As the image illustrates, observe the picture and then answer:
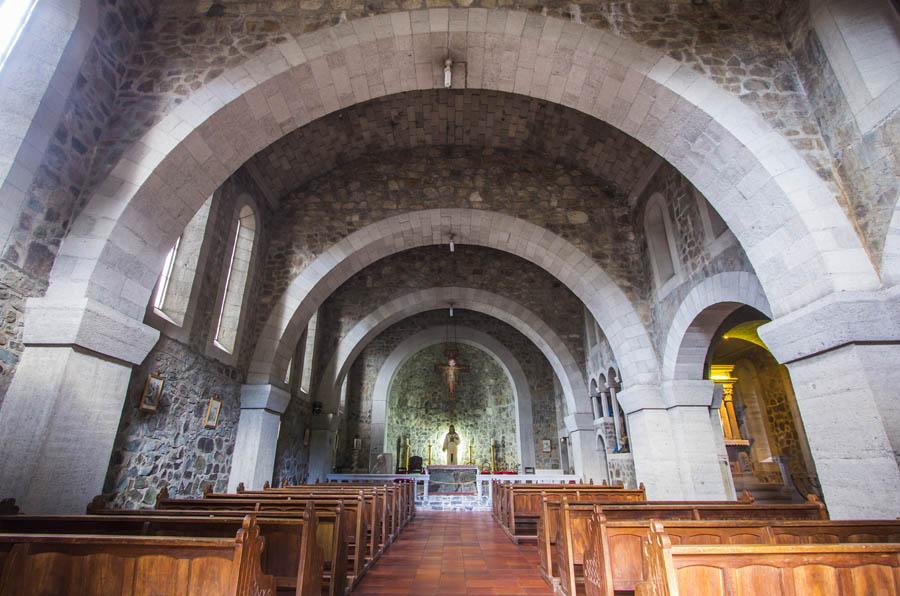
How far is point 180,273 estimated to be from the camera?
244 inches

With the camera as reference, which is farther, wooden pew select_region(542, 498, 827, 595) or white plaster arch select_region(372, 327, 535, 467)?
white plaster arch select_region(372, 327, 535, 467)

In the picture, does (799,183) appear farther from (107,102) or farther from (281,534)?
(107,102)

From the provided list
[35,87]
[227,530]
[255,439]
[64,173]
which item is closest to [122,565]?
[227,530]

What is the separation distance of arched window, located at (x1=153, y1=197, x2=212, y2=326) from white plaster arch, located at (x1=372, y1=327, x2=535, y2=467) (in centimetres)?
960

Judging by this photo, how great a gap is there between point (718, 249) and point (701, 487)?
3.50 m

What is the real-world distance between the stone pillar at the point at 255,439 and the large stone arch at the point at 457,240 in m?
0.29

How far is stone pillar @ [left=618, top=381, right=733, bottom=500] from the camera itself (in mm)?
6621

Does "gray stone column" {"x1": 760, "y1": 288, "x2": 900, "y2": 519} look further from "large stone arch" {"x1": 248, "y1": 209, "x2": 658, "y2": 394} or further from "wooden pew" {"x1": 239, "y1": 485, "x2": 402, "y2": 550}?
"wooden pew" {"x1": 239, "y1": 485, "x2": 402, "y2": 550}

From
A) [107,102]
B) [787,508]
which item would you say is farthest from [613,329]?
[107,102]

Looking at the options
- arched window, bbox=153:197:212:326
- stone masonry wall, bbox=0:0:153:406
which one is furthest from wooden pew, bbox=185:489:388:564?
arched window, bbox=153:197:212:326

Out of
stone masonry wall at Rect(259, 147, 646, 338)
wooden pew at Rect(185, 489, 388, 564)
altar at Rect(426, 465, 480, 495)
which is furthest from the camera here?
altar at Rect(426, 465, 480, 495)

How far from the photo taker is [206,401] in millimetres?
6492

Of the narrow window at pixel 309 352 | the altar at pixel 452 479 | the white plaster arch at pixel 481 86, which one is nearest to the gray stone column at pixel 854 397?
the white plaster arch at pixel 481 86

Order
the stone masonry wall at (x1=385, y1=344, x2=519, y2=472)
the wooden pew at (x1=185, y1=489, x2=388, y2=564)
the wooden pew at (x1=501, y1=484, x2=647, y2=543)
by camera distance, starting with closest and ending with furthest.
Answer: the wooden pew at (x1=185, y1=489, x2=388, y2=564) < the wooden pew at (x1=501, y1=484, x2=647, y2=543) < the stone masonry wall at (x1=385, y1=344, x2=519, y2=472)
